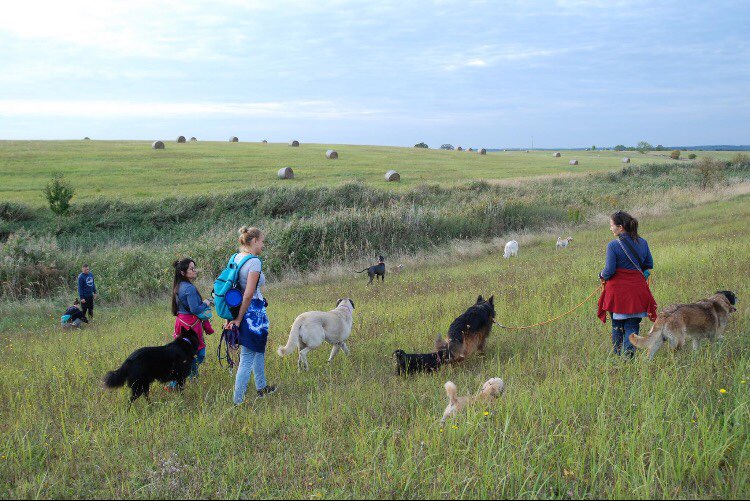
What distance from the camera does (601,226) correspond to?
26.0m

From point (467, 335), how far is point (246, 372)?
278 centimetres

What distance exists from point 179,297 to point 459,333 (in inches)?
146

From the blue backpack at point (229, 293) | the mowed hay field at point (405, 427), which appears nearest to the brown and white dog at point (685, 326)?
the mowed hay field at point (405, 427)

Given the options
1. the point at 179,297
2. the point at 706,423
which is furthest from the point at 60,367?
the point at 706,423

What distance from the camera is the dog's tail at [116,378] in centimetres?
572

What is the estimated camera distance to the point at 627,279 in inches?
238

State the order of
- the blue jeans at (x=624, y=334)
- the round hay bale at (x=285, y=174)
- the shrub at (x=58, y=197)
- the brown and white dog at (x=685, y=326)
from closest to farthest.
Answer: the brown and white dog at (x=685, y=326) → the blue jeans at (x=624, y=334) → the shrub at (x=58, y=197) → the round hay bale at (x=285, y=174)

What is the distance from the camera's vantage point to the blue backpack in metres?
5.81

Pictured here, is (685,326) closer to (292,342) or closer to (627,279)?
(627,279)

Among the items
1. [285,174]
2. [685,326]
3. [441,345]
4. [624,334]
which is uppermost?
[285,174]

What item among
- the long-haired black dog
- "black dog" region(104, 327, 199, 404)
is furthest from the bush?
"black dog" region(104, 327, 199, 404)

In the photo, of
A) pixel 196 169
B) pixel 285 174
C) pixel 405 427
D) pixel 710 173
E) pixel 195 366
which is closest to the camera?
pixel 405 427

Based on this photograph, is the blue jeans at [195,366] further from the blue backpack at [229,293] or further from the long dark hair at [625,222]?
the long dark hair at [625,222]

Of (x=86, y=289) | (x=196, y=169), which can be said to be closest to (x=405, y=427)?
(x=86, y=289)
